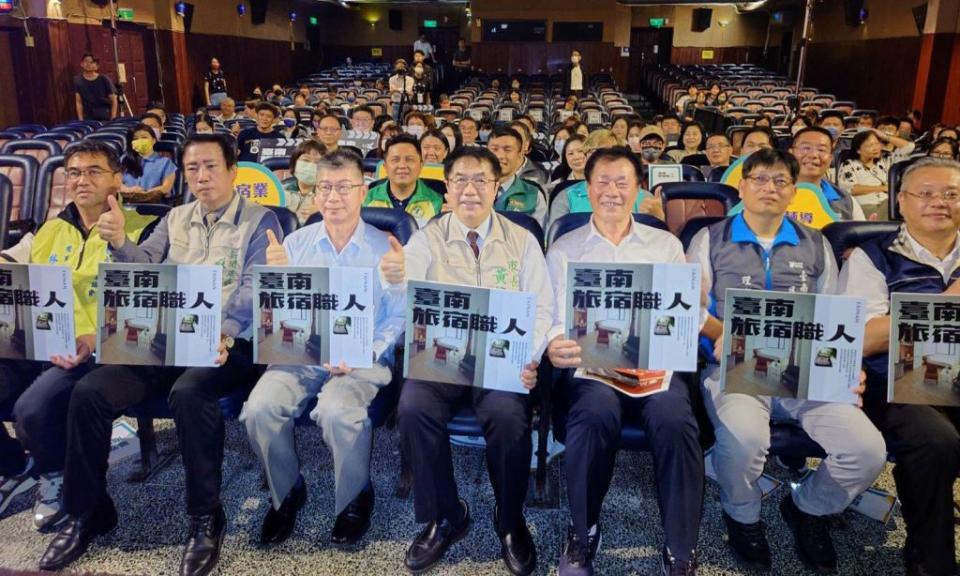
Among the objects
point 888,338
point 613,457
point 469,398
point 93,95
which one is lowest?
point 613,457

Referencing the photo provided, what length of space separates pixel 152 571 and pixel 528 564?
3.89 feet

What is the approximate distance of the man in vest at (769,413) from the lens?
1930 millimetres

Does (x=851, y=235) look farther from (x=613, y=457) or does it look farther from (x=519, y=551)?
(x=519, y=551)

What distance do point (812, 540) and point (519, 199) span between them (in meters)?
2.35

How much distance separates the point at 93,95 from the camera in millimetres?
9812

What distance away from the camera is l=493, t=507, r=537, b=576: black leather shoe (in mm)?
1999

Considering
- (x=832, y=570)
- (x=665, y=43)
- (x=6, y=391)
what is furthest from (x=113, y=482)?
(x=665, y=43)

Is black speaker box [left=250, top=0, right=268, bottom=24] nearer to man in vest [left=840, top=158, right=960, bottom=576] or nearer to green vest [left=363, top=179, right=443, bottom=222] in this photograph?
green vest [left=363, top=179, right=443, bottom=222]

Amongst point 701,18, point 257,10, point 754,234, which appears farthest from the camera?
point 701,18

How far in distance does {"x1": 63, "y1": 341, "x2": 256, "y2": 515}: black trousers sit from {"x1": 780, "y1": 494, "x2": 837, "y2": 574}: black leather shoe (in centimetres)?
191

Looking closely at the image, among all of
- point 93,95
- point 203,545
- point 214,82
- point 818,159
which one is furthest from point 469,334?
point 214,82

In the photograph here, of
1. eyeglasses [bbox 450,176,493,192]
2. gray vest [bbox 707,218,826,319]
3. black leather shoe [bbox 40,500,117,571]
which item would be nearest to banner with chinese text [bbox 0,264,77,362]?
black leather shoe [bbox 40,500,117,571]

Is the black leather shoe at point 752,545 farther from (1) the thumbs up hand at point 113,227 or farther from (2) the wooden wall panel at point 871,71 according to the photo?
(2) the wooden wall panel at point 871,71

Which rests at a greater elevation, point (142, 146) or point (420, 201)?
point (142, 146)
